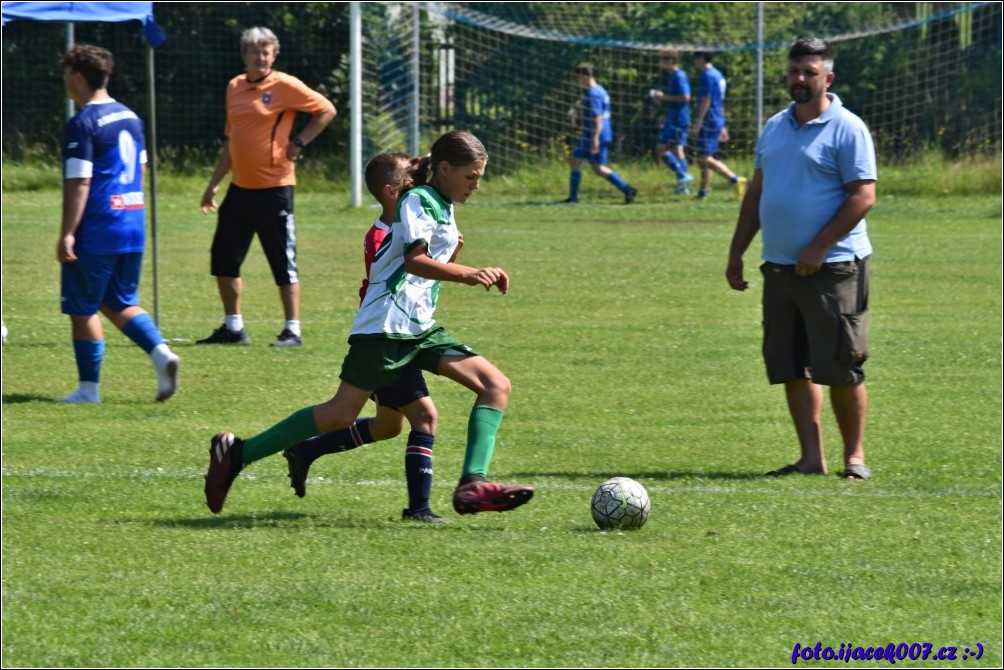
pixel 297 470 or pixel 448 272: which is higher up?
pixel 448 272

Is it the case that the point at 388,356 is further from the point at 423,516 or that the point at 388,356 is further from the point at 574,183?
the point at 574,183

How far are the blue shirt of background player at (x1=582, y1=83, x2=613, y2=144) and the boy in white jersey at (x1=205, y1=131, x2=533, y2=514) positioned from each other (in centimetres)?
1662

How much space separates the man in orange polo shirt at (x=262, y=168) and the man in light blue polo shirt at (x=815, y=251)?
4.51m

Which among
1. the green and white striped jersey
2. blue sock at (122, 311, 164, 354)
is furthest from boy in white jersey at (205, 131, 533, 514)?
blue sock at (122, 311, 164, 354)

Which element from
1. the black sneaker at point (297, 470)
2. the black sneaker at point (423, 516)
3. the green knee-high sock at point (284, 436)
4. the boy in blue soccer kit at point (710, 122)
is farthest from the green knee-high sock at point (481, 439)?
the boy in blue soccer kit at point (710, 122)

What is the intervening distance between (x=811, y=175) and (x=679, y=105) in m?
16.4

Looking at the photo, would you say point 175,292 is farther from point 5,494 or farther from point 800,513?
point 800,513

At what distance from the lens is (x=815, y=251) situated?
7.64 metres

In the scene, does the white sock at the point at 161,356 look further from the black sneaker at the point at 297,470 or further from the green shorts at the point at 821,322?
the green shorts at the point at 821,322

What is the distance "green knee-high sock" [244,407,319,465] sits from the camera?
6.64 m

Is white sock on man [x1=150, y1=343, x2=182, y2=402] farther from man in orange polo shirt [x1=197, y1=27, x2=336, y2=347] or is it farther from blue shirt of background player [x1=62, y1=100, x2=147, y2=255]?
man in orange polo shirt [x1=197, y1=27, x2=336, y2=347]

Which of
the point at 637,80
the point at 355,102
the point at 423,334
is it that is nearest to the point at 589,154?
the point at 355,102

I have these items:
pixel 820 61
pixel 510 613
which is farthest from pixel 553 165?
pixel 510 613

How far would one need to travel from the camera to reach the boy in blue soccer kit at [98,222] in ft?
30.5
